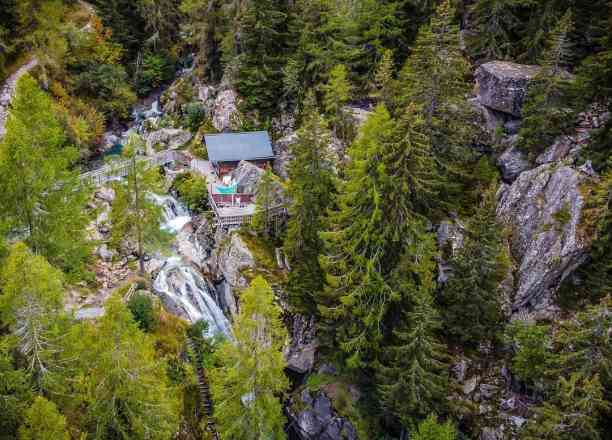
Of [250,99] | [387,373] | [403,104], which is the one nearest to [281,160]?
[250,99]

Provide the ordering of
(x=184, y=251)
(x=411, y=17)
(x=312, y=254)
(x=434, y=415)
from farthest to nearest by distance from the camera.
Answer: (x=411, y=17), (x=184, y=251), (x=312, y=254), (x=434, y=415)

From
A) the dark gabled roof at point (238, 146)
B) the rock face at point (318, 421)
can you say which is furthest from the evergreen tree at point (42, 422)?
the dark gabled roof at point (238, 146)

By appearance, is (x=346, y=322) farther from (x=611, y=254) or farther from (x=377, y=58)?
(x=377, y=58)

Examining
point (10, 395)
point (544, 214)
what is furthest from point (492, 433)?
point (10, 395)

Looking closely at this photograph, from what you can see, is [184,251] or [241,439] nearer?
[241,439]

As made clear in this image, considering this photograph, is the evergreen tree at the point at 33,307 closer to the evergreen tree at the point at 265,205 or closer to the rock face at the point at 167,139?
the evergreen tree at the point at 265,205

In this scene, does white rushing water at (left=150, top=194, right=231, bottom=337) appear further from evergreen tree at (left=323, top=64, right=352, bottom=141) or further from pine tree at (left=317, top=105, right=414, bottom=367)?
evergreen tree at (left=323, top=64, right=352, bottom=141)
